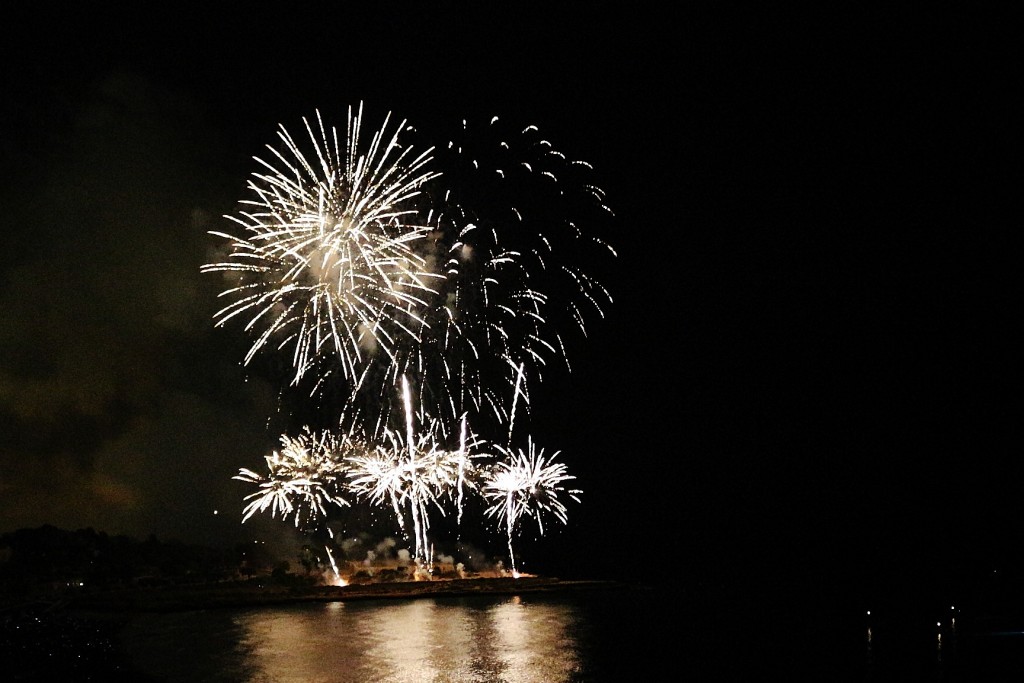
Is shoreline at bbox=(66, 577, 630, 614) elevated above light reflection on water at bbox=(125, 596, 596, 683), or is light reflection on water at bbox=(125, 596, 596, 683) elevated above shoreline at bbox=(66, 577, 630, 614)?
shoreline at bbox=(66, 577, 630, 614)

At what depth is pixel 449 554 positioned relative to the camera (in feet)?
151

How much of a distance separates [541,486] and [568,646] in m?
18.4

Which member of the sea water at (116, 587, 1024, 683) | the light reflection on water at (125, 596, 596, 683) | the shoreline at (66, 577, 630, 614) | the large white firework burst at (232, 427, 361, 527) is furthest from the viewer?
the large white firework burst at (232, 427, 361, 527)

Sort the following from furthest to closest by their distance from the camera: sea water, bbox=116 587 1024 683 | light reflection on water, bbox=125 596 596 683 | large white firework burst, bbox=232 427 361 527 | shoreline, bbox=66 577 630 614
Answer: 1. large white firework burst, bbox=232 427 361 527
2. shoreline, bbox=66 577 630 614
3. sea water, bbox=116 587 1024 683
4. light reflection on water, bbox=125 596 596 683

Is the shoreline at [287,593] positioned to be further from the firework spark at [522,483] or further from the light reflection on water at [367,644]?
the firework spark at [522,483]

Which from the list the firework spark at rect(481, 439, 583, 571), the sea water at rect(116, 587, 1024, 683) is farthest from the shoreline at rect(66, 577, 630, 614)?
the firework spark at rect(481, 439, 583, 571)

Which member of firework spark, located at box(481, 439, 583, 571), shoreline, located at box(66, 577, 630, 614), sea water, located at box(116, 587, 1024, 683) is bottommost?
sea water, located at box(116, 587, 1024, 683)

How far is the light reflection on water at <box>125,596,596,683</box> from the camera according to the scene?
14.3m

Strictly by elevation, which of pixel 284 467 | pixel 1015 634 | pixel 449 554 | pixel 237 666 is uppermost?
pixel 284 467

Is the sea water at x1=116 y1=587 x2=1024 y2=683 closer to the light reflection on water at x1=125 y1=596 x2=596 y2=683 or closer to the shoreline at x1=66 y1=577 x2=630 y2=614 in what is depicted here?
the light reflection on water at x1=125 y1=596 x2=596 y2=683

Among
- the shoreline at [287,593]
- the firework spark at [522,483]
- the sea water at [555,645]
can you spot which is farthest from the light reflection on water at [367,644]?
the firework spark at [522,483]

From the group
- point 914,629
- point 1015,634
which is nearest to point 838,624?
point 914,629

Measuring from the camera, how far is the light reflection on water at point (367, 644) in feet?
47.0

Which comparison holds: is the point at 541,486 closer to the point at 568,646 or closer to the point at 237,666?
the point at 568,646
